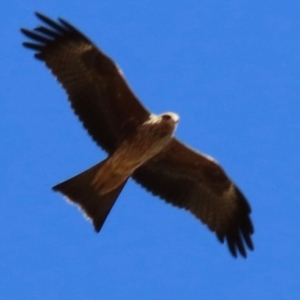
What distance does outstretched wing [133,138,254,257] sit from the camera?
11914 mm

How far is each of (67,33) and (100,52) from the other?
430 millimetres

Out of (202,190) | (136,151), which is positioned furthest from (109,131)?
(202,190)

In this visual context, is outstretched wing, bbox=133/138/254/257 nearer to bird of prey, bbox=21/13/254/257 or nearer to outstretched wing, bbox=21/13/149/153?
bird of prey, bbox=21/13/254/257

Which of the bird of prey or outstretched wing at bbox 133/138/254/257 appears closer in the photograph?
the bird of prey

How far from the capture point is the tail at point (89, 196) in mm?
11242

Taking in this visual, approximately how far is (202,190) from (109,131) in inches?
53.3

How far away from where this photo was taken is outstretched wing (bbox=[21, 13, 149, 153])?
11.3 m

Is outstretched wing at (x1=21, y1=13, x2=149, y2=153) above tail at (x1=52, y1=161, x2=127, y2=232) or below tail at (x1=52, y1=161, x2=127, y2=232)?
above

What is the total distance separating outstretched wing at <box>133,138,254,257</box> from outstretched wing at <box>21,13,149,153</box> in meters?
0.62

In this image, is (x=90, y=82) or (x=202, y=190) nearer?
(x=90, y=82)

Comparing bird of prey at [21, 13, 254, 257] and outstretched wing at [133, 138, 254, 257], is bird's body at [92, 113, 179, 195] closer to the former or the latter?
bird of prey at [21, 13, 254, 257]

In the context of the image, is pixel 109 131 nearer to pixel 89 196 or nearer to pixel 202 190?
pixel 89 196

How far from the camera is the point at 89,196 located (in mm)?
11320

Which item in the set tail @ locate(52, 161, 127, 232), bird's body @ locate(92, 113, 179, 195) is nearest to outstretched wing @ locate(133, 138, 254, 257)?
bird's body @ locate(92, 113, 179, 195)
